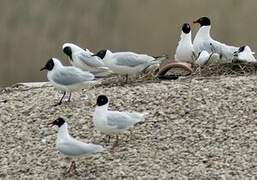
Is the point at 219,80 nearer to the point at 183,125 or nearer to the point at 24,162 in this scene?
the point at 183,125

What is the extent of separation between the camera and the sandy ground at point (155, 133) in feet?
19.5

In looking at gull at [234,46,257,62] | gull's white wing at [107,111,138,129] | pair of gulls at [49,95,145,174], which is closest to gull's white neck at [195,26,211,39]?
gull at [234,46,257,62]

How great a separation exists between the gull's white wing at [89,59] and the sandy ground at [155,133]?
0.23 metres

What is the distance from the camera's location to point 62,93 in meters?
7.95

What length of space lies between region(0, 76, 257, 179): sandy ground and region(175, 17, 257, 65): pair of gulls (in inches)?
22.1

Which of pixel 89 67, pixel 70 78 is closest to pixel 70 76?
pixel 70 78

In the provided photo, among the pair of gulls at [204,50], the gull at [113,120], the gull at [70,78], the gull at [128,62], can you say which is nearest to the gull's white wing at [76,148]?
the gull at [113,120]

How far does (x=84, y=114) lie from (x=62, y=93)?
3.00 ft

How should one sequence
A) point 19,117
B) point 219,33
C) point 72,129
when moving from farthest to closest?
1. point 219,33
2. point 19,117
3. point 72,129

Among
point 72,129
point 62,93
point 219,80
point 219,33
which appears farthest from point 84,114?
point 219,33

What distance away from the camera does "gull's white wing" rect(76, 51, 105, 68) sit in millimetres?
7859

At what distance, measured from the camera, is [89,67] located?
7914 millimetres

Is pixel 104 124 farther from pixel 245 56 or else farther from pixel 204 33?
pixel 204 33

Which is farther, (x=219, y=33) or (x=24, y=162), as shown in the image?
(x=219, y=33)
